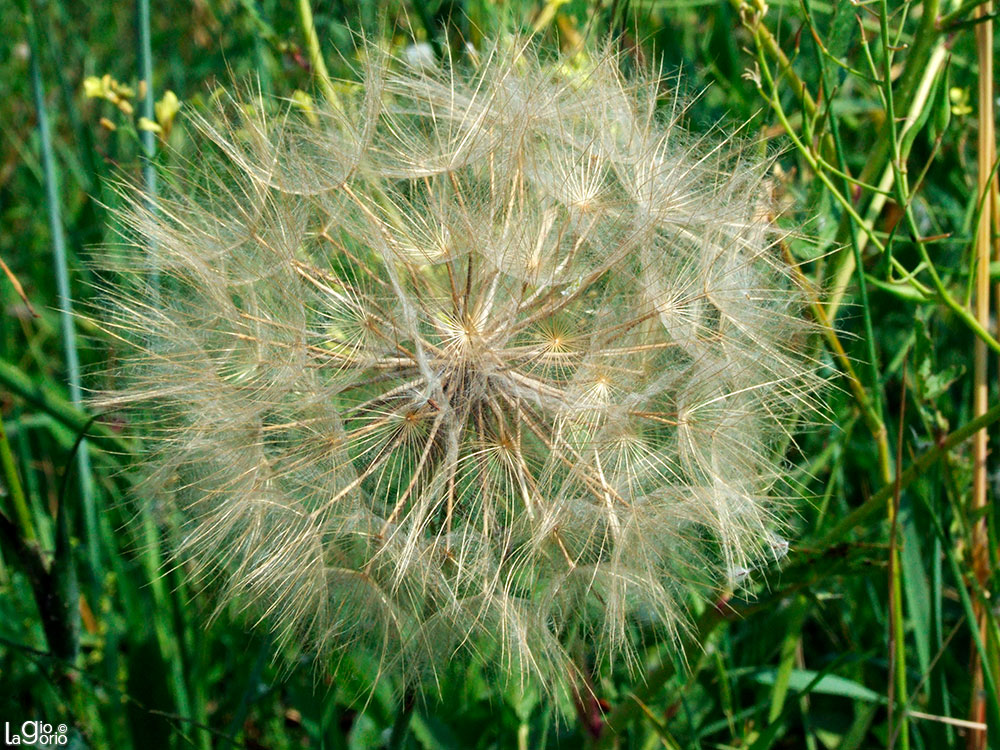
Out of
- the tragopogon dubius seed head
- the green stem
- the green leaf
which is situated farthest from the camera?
the green leaf

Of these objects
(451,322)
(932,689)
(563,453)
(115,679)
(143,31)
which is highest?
(143,31)

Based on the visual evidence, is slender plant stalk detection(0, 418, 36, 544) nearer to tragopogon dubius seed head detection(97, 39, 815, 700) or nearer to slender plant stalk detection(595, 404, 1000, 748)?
tragopogon dubius seed head detection(97, 39, 815, 700)

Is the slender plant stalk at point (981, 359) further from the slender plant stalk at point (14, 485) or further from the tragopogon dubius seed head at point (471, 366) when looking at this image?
the slender plant stalk at point (14, 485)

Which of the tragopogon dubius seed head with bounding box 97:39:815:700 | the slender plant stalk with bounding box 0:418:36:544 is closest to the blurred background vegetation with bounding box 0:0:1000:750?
the slender plant stalk with bounding box 0:418:36:544

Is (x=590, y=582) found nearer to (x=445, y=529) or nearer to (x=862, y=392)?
(x=445, y=529)

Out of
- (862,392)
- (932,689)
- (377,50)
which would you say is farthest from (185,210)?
(932,689)

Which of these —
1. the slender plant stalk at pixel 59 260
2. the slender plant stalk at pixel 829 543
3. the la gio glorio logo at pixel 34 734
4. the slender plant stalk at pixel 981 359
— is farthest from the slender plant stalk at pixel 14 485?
the slender plant stalk at pixel 981 359
